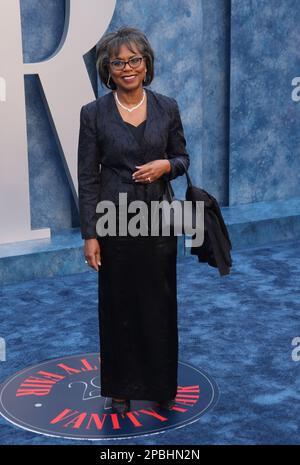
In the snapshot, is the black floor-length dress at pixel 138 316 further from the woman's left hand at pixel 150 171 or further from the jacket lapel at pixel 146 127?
the woman's left hand at pixel 150 171

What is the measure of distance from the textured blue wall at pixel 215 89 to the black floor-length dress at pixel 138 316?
3.54 metres

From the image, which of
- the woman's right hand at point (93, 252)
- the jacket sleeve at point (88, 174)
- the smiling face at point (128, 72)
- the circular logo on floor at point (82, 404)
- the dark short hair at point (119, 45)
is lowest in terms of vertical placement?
the circular logo on floor at point (82, 404)

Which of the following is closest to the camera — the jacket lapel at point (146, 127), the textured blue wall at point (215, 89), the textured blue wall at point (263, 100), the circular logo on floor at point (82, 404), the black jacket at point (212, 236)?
the jacket lapel at point (146, 127)

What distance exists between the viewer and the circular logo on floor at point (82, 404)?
397 cm

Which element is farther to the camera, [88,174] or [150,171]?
[88,174]

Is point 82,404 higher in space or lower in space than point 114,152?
lower

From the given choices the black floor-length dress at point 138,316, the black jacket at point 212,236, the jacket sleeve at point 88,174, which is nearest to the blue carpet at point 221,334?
the black floor-length dress at point 138,316

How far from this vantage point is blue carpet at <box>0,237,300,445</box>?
398 centimetres

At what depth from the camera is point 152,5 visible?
7.48 metres

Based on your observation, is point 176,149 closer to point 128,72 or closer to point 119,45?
point 128,72

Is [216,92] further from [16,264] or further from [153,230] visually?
[153,230]

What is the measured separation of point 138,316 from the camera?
3984mm

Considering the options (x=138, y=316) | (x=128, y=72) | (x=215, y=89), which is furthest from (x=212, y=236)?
(x=215, y=89)

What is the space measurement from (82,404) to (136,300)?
75 centimetres
